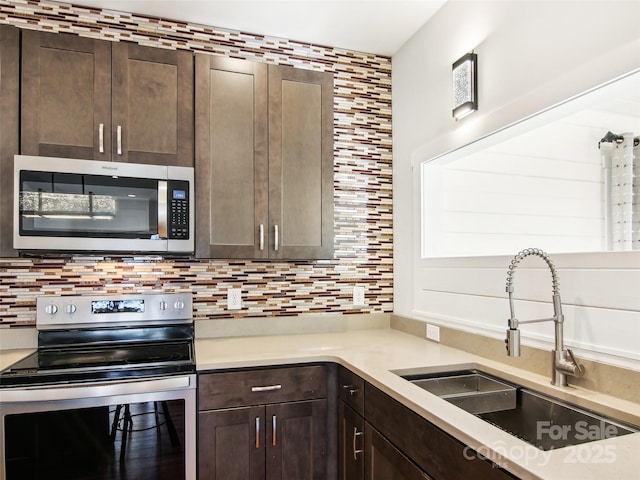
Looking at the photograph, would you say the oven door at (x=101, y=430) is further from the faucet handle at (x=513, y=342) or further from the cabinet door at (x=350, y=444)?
the faucet handle at (x=513, y=342)

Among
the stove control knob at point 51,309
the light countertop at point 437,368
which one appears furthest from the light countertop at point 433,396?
the stove control knob at point 51,309

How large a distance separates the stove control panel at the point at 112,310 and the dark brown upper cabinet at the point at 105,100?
703mm

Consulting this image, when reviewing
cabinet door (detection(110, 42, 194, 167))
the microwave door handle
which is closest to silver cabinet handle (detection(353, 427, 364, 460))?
the microwave door handle

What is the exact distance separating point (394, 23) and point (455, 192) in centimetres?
100

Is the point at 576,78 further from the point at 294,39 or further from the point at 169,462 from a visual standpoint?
the point at 169,462

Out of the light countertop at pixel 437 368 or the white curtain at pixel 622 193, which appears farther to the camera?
the white curtain at pixel 622 193

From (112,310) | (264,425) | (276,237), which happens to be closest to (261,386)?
(264,425)

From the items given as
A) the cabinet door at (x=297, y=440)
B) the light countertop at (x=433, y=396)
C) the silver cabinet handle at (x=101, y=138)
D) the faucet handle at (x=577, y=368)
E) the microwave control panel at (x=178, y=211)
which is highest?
the silver cabinet handle at (x=101, y=138)

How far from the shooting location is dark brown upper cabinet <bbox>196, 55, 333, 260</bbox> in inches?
83.2

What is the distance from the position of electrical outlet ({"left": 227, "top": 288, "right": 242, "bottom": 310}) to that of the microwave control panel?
0.52 meters

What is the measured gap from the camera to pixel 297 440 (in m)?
1.93

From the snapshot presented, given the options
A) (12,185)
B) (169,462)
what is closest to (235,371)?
(169,462)

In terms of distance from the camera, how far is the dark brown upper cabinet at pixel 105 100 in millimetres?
1885

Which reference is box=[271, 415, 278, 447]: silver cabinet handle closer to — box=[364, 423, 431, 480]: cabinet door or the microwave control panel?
box=[364, 423, 431, 480]: cabinet door
